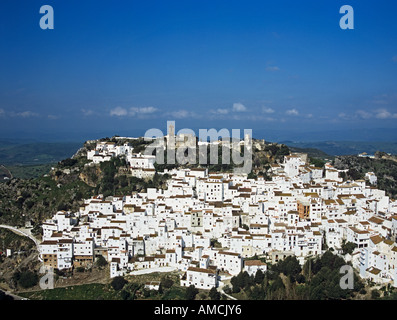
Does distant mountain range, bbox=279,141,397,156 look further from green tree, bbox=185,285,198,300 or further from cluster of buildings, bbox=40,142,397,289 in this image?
green tree, bbox=185,285,198,300

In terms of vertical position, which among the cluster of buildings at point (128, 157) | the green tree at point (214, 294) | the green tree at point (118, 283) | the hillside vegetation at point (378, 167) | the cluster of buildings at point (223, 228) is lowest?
the green tree at point (118, 283)

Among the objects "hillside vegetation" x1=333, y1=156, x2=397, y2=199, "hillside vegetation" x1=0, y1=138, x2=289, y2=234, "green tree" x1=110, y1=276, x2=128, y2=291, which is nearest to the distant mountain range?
"hillside vegetation" x1=333, y1=156, x2=397, y2=199

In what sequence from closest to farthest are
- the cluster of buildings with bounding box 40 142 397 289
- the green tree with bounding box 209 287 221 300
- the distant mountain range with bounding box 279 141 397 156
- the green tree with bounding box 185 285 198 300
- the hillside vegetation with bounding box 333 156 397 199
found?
the green tree with bounding box 209 287 221 300, the green tree with bounding box 185 285 198 300, the cluster of buildings with bounding box 40 142 397 289, the hillside vegetation with bounding box 333 156 397 199, the distant mountain range with bounding box 279 141 397 156

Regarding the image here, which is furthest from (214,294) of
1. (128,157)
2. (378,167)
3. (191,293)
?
(378,167)

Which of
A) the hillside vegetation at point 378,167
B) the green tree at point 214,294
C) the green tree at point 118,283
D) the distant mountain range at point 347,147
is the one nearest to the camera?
the green tree at point 214,294

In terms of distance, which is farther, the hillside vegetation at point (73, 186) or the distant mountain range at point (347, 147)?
the distant mountain range at point (347, 147)

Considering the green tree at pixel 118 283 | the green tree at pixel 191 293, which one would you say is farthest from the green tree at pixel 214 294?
the green tree at pixel 118 283

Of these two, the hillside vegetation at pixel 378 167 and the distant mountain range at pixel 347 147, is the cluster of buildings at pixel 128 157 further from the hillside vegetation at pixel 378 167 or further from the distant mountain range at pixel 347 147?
the distant mountain range at pixel 347 147
